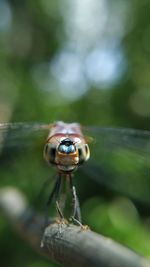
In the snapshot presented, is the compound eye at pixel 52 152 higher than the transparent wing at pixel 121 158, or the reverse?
the transparent wing at pixel 121 158

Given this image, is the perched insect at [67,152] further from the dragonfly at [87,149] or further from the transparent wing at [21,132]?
the transparent wing at [21,132]

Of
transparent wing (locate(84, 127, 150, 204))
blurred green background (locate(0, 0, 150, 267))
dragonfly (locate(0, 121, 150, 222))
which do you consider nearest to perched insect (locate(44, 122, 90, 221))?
dragonfly (locate(0, 121, 150, 222))

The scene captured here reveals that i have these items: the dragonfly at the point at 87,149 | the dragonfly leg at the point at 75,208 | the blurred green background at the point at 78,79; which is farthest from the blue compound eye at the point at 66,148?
the blurred green background at the point at 78,79

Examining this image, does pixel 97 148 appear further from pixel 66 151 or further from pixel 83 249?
pixel 83 249

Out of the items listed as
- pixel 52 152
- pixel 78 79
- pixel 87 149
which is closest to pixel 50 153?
pixel 52 152

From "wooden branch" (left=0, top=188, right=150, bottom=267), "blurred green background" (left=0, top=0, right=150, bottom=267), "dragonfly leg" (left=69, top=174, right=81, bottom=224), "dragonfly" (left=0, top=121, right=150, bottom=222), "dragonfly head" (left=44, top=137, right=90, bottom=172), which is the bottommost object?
"wooden branch" (left=0, top=188, right=150, bottom=267)

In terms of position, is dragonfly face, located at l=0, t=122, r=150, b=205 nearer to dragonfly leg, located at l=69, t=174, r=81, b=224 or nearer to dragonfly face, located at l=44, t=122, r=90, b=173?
dragonfly face, located at l=44, t=122, r=90, b=173

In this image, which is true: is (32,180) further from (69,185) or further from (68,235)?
(68,235)
